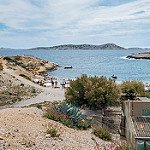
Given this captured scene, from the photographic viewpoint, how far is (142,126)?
35.0ft

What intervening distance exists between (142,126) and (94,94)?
15.8ft

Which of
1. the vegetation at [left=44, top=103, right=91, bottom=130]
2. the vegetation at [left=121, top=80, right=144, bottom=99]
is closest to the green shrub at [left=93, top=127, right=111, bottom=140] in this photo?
the vegetation at [left=44, top=103, right=91, bottom=130]

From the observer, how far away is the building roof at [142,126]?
10.0 meters

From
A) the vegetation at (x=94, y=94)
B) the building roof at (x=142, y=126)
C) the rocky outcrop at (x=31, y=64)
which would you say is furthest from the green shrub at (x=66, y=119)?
the rocky outcrop at (x=31, y=64)

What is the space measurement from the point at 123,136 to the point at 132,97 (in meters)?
9.59

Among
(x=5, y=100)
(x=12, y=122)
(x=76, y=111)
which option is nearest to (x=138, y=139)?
(x=76, y=111)

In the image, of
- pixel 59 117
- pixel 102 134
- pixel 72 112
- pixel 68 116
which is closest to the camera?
pixel 102 134

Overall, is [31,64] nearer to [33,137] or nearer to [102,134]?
[102,134]

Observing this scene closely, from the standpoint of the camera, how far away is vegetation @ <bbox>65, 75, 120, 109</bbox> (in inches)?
569

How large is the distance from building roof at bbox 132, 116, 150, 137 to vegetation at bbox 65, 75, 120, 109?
3.44 m

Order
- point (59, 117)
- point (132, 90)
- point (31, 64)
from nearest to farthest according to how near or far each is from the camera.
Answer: point (59, 117), point (132, 90), point (31, 64)

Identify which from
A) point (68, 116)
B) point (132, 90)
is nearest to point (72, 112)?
point (68, 116)

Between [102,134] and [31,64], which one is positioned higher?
[31,64]

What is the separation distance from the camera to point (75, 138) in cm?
883
